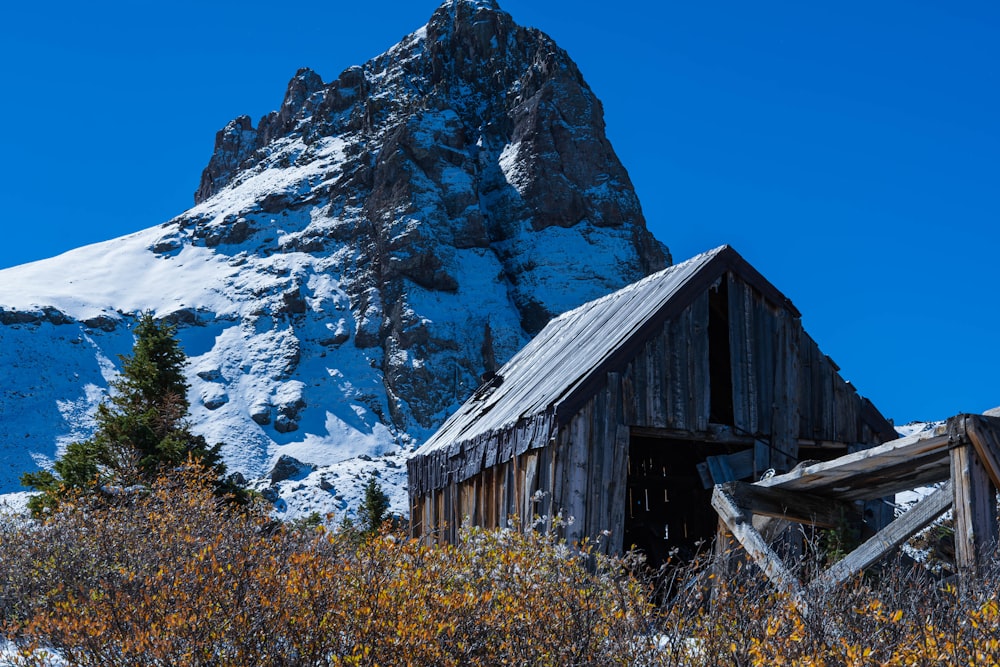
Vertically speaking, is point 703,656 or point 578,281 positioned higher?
point 578,281

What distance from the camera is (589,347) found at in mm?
15352

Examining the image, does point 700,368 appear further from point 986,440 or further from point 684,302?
point 986,440

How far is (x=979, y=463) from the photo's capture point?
25.4ft

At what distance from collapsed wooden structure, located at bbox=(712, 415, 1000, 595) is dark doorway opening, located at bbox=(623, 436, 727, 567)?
6879 mm

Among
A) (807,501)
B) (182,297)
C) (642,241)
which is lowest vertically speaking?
(807,501)

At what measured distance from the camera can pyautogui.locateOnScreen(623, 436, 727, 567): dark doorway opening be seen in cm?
1769

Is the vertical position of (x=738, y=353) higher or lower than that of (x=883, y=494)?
higher

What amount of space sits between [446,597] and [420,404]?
325ft

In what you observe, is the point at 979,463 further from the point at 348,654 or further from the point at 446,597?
the point at 348,654

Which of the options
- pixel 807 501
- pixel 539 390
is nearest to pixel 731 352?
pixel 539 390

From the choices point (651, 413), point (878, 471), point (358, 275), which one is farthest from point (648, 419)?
point (358, 275)

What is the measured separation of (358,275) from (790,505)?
112 meters

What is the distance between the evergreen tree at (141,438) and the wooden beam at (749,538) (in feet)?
43.7

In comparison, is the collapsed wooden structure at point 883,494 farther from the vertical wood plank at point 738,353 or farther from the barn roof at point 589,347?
the vertical wood plank at point 738,353
